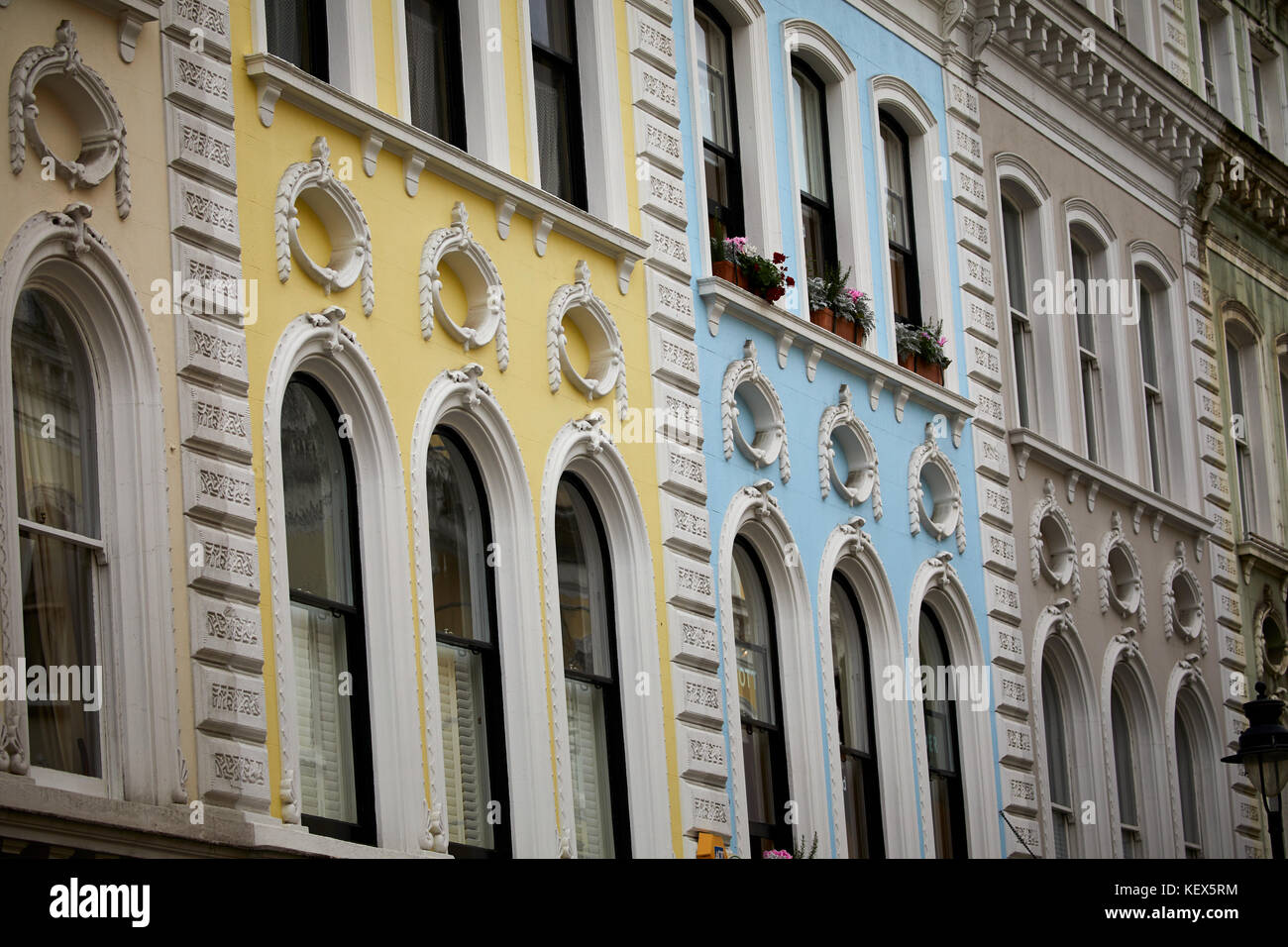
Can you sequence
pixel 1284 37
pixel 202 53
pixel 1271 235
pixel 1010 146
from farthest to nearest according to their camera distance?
pixel 1284 37, pixel 1271 235, pixel 1010 146, pixel 202 53

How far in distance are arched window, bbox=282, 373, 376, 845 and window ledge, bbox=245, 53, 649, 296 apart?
1.75 meters

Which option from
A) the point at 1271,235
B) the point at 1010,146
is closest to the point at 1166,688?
the point at 1010,146

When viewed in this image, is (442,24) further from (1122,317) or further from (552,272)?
(1122,317)

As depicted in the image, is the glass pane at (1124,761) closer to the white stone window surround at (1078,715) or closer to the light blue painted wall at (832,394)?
the white stone window surround at (1078,715)

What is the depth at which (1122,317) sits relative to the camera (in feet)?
96.7

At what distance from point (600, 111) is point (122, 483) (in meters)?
6.89

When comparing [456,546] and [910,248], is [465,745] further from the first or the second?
[910,248]

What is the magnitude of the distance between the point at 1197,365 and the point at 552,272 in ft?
44.4

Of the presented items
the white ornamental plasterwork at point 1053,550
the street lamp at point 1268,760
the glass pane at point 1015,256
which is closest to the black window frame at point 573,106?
the street lamp at point 1268,760

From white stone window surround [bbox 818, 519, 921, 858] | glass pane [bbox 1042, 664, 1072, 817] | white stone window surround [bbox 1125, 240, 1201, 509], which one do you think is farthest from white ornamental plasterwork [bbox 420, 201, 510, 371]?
white stone window surround [bbox 1125, 240, 1201, 509]

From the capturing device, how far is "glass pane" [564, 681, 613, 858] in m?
19.1

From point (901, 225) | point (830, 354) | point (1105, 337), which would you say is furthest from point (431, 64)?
point (1105, 337)

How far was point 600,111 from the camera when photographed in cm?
2066

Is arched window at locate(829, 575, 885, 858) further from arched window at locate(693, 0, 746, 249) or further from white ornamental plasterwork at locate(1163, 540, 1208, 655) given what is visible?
white ornamental plasterwork at locate(1163, 540, 1208, 655)
